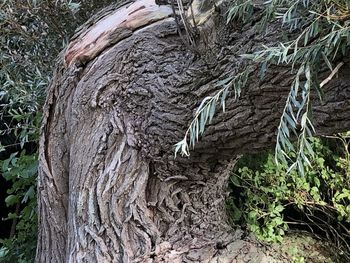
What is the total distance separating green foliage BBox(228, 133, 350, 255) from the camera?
7.32ft

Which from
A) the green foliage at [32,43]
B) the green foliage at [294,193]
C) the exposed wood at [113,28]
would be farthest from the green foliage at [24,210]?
the green foliage at [294,193]

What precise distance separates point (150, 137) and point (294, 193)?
38.0 inches

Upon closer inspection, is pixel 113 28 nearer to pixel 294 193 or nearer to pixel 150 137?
pixel 150 137

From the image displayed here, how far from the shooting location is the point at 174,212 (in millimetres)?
1669

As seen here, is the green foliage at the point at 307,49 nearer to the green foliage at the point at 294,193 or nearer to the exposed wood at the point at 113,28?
the exposed wood at the point at 113,28

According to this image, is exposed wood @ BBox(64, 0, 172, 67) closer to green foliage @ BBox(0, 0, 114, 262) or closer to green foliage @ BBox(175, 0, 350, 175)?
green foliage @ BBox(0, 0, 114, 262)

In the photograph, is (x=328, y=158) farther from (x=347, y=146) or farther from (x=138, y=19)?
(x=138, y=19)

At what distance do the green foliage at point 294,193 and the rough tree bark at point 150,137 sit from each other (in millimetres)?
468

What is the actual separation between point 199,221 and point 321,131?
0.63 metres

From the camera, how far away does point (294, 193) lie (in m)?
2.29

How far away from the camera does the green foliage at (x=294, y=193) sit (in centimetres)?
223

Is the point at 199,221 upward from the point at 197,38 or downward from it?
downward

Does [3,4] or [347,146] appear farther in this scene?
[347,146]

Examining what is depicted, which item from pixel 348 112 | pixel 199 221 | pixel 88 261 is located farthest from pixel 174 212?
pixel 348 112
